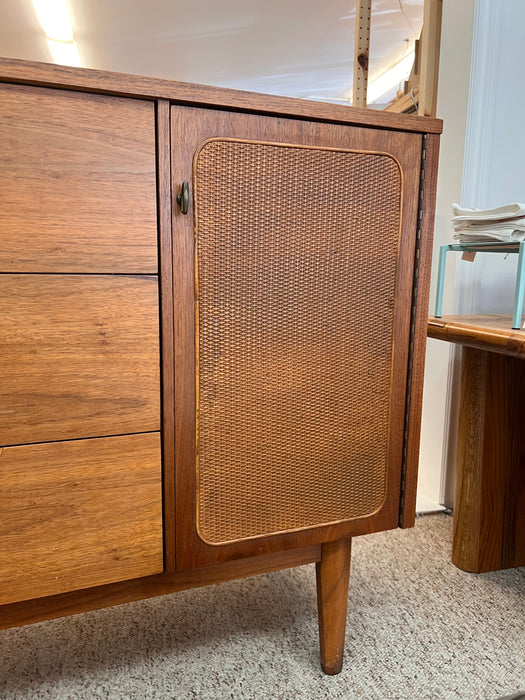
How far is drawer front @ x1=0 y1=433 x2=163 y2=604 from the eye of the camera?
70 centimetres

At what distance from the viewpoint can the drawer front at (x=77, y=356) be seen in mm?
675

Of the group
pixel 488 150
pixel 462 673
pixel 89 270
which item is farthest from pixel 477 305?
pixel 89 270

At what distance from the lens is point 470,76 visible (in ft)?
4.78

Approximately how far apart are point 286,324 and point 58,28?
4.25m

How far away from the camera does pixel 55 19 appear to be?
386cm

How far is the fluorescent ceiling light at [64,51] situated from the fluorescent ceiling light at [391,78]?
2.51 m

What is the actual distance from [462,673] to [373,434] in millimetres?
473

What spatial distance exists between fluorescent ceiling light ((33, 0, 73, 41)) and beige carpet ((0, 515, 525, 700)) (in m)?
3.94

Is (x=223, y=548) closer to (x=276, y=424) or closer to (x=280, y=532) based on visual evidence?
Answer: (x=280, y=532)

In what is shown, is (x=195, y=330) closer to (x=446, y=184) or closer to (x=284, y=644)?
(x=284, y=644)

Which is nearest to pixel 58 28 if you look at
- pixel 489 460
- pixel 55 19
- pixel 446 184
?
pixel 55 19

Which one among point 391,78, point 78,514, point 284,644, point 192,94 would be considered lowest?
point 284,644

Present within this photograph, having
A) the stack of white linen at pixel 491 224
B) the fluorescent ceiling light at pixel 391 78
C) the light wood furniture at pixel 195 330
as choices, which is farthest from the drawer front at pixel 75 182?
the fluorescent ceiling light at pixel 391 78

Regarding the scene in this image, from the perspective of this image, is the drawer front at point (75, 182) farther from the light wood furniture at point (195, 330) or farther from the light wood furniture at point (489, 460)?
the light wood furniture at point (489, 460)
